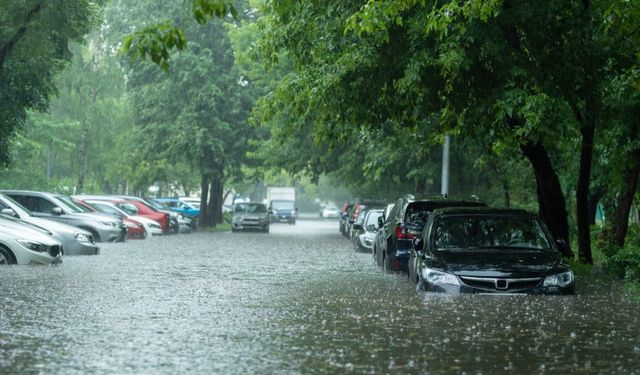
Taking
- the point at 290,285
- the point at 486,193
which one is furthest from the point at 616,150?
the point at 486,193

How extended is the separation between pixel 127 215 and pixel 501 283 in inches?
1107

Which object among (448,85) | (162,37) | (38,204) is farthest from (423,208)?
(38,204)

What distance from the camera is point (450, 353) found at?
10109 millimetres

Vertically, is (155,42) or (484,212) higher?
(155,42)

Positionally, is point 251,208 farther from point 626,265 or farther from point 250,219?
point 626,265

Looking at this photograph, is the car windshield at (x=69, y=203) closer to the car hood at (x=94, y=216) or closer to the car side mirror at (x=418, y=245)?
the car hood at (x=94, y=216)

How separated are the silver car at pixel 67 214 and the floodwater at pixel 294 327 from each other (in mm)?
10895

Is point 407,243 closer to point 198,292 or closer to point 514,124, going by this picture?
point 514,124

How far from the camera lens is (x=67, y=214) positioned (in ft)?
103

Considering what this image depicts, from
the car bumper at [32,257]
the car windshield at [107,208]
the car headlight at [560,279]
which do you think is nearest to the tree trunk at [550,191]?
the car headlight at [560,279]

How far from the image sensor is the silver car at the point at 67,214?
1200 inches

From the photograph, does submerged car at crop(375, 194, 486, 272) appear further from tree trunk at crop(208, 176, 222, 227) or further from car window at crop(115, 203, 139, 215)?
tree trunk at crop(208, 176, 222, 227)

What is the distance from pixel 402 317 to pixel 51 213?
63.7 feet

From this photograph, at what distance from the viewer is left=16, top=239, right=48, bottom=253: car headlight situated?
2181 cm
